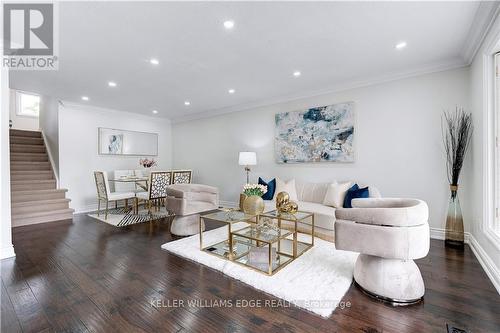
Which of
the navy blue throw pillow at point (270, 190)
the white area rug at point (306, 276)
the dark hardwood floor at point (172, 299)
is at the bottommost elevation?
the dark hardwood floor at point (172, 299)

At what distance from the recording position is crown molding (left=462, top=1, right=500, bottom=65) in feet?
6.72

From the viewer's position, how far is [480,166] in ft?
8.59

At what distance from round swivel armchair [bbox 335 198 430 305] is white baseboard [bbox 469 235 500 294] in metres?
0.82

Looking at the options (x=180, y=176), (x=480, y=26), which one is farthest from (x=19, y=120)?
(x=480, y=26)

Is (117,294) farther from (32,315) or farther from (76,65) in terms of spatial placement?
(76,65)

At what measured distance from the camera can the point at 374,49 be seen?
2.81 metres

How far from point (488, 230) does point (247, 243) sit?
260cm

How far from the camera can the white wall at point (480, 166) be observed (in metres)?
2.18

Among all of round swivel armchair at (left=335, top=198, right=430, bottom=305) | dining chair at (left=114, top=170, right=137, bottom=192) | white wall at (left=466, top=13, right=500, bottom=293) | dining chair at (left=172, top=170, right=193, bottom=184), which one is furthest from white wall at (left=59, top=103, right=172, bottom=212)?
white wall at (left=466, top=13, right=500, bottom=293)

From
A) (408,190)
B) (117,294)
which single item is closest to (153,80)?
(117,294)

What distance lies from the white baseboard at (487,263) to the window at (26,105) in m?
11.1

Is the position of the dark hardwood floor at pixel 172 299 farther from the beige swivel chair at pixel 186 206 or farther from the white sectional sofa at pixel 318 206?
the white sectional sofa at pixel 318 206

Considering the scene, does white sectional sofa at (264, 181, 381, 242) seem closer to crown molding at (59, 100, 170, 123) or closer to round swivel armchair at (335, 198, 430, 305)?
round swivel armchair at (335, 198, 430, 305)

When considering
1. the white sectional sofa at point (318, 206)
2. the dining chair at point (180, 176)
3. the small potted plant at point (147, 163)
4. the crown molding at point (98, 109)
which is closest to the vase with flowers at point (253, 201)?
the white sectional sofa at point (318, 206)
